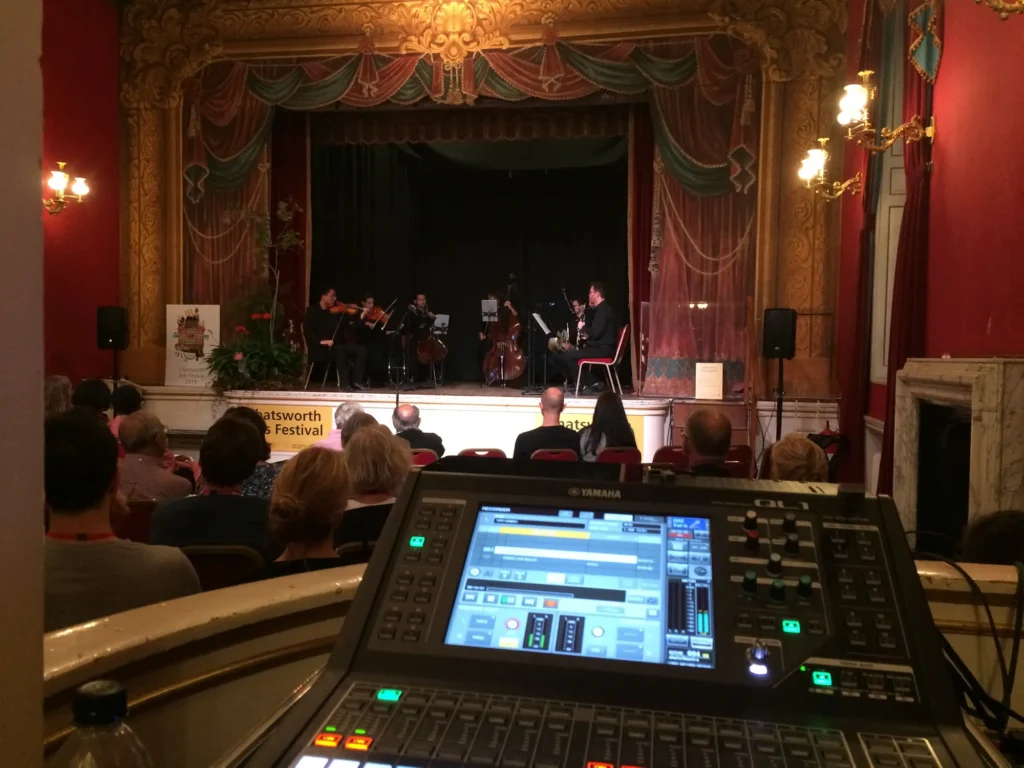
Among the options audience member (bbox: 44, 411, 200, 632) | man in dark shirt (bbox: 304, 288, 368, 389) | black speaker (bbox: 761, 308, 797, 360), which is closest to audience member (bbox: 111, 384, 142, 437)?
audience member (bbox: 44, 411, 200, 632)

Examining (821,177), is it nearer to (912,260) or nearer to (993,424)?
(912,260)

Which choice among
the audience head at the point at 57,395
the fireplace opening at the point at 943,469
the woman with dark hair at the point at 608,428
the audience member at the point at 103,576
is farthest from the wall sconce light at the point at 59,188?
the fireplace opening at the point at 943,469

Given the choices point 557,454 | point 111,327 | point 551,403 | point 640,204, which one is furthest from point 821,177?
point 111,327

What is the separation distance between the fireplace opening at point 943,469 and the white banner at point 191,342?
631cm

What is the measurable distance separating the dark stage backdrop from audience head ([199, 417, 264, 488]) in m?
7.46

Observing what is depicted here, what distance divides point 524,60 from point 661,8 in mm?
1280

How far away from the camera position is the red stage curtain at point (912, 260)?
13.9 ft

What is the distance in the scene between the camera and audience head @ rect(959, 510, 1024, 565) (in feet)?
4.86

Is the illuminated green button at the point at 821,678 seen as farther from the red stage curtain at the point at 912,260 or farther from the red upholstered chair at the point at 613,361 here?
the red upholstered chair at the point at 613,361

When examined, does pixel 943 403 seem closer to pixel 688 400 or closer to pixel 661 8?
pixel 688 400

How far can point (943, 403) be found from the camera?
3551 mm

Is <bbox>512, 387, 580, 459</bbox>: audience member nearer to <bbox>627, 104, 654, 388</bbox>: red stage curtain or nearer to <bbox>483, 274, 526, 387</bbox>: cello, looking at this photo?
<bbox>627, 104, 654, 388</bbox>: red stage curtain

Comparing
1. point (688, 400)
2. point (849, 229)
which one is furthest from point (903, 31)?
point (688, 400)

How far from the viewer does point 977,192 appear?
3527 millimetres
